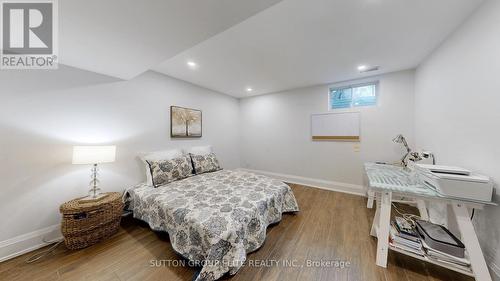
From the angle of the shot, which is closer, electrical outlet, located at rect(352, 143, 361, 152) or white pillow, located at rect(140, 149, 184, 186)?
white pillow, located at rect(140, 149, 184, 186)

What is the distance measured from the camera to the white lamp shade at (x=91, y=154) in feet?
5.76

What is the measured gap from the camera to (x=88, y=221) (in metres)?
1.72

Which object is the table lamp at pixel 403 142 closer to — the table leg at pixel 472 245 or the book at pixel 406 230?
the book at pixel 406 230

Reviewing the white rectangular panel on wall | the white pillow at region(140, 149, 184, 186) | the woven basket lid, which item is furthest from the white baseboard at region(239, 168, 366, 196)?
the woven basket lid

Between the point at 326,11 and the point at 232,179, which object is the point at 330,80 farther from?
the point at 232,179

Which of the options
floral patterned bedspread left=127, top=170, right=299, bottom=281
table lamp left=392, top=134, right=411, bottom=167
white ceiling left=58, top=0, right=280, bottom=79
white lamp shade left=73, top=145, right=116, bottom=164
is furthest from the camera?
table lamp left=392, top=134, right=411, bottom=167

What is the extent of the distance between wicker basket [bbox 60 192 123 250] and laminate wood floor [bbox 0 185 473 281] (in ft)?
0.31

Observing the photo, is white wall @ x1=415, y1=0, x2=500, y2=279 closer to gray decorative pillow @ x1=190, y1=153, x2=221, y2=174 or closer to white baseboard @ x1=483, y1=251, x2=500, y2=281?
white baseboard @ x1=483, y1=251, x2=500, y2=281

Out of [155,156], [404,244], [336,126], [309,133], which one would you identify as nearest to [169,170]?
[155,156]

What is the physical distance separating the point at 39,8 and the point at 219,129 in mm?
3191

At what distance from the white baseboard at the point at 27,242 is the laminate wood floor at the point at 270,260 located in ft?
0.31

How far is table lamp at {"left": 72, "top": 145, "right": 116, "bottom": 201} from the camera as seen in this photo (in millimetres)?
1762

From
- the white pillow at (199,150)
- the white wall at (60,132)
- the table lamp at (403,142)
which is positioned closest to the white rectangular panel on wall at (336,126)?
the table lamp at (403,142)

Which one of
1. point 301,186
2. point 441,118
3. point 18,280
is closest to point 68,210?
point 18,280
